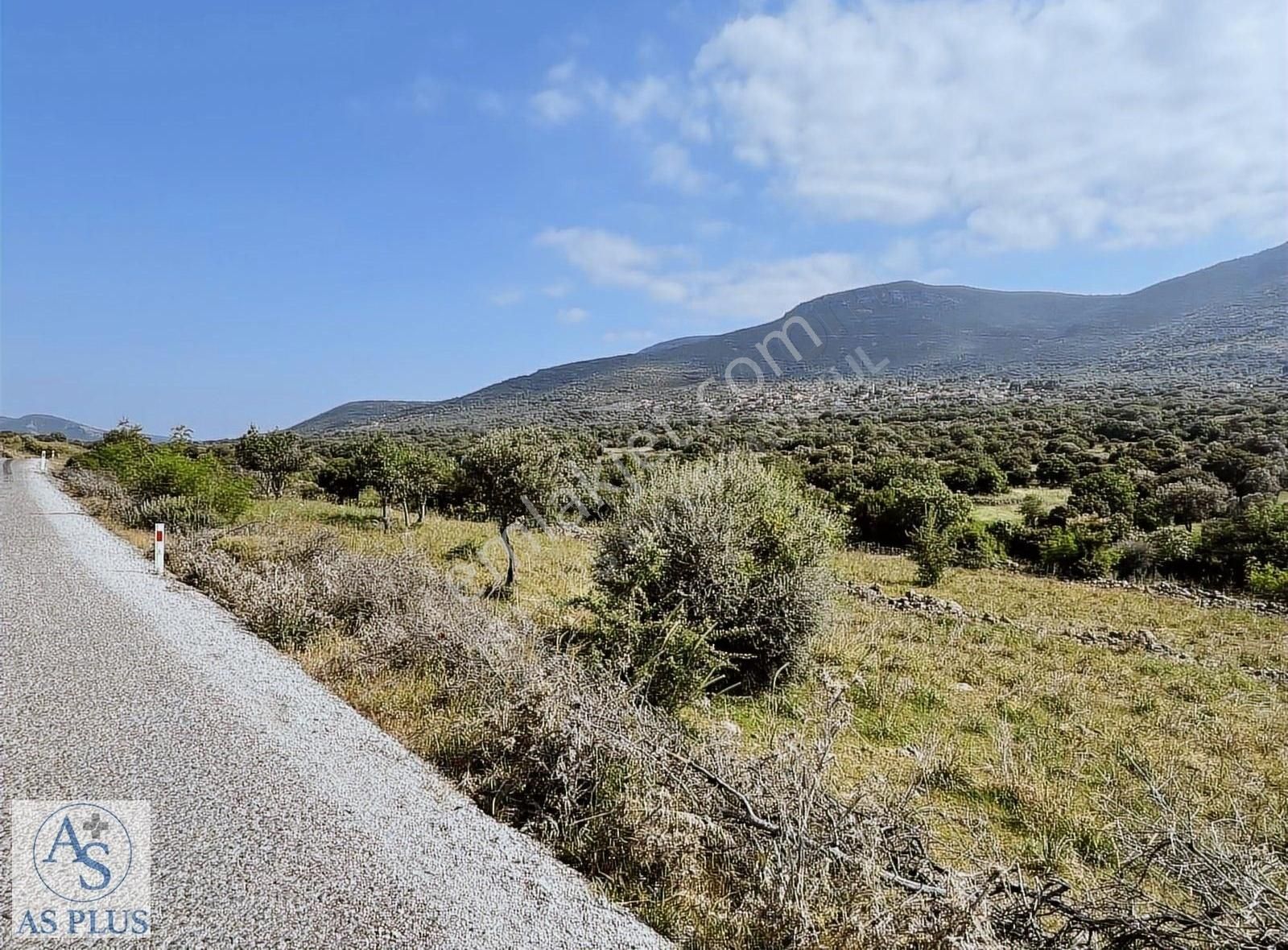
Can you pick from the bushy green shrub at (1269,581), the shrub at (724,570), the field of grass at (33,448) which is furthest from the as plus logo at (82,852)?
the field of grass at (33,448)

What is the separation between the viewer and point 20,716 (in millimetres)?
4570

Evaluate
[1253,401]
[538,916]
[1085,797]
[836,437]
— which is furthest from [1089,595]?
[1253,401]

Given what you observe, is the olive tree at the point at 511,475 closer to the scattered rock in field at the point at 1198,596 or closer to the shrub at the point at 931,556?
the shrub at the point at 931,556

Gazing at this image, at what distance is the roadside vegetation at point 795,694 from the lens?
9.42ft

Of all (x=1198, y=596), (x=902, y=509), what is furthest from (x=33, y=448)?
(x=1198, y=596)

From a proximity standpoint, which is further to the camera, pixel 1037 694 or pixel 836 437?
pixel 836 437

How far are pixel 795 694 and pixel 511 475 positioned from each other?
287 inches

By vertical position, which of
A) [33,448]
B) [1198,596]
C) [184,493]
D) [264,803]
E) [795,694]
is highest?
[33,448]

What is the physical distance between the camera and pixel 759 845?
3.16 meters

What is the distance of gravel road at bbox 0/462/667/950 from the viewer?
2852 millimetres

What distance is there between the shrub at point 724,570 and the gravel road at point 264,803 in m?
3.33

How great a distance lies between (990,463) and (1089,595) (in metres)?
16.9

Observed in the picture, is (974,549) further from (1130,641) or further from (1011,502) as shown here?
(1130,641)

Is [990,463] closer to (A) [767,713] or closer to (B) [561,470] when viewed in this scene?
(B) [561,470]
